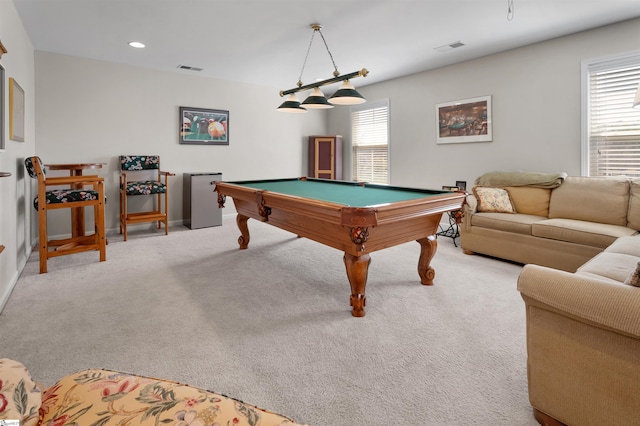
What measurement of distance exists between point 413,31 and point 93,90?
4.35m

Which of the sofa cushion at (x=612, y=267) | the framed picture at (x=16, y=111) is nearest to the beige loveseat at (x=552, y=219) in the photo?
the sofa cushion at (x=612, y=267)

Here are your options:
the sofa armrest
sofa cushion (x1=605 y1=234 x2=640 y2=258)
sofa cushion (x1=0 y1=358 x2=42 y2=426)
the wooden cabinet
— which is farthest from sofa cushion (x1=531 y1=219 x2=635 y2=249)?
the wooden cabinet

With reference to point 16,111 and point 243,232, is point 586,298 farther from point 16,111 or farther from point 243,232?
point 16,111

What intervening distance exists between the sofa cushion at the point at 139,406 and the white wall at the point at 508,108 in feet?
14.8

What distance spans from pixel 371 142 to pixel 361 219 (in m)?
4.71

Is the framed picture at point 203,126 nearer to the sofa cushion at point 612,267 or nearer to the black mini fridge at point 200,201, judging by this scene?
the black mini fridge at point 200,201

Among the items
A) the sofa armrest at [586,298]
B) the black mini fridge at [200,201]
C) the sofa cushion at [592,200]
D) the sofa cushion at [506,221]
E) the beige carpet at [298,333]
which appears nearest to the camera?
the sofa armrest at [586,298]

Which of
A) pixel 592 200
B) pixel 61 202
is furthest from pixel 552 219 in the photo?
pixel 61 202

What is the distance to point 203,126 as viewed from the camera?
5.67 meters

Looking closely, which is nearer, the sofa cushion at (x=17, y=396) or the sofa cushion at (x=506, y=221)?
the sofa cushion at (x=17, y=396)

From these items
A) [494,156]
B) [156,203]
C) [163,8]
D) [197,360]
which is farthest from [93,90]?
[494,156]

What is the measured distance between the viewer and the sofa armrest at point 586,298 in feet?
3.55

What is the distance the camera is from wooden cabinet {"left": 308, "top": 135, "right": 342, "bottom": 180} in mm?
6703

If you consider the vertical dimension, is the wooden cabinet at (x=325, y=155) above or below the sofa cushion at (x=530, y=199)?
above
